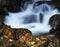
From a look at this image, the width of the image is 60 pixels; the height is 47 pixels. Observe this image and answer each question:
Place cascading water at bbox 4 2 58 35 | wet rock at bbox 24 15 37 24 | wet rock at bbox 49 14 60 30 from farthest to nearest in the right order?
wet rock at bbox 24 15 37 24
cascading water at bbox 4 2 58 35
wet rock at bbox 49 14 60 30

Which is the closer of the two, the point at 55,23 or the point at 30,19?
the point at 55,23

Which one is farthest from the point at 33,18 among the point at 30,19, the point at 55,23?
the point at 55,23

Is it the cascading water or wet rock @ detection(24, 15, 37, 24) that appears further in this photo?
wet rock @ detection(24, 15, 37, 24)

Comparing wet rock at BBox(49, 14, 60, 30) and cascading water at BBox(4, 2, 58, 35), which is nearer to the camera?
wet rock at BBox(49, 14, 60, 30)

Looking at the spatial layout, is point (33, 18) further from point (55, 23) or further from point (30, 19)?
point (55, 23)

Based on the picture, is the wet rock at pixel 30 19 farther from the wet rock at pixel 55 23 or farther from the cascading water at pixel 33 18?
the wet rock at pixel 55 23

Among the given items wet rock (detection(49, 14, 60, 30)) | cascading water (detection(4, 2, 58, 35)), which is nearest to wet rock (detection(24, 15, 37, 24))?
cascading water (detection(4, 2, 58, 35))

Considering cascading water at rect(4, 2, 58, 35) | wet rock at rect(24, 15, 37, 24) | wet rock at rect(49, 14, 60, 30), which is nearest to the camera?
wet rock at rect(49, 14, 60, 30)

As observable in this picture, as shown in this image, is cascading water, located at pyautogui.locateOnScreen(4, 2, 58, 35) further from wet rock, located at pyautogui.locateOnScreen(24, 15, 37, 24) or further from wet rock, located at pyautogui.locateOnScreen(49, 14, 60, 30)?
wet rock, located at pyautogui.locateOnScreen(49, 14, 60, 30)

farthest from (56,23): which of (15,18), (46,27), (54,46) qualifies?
(54,46)

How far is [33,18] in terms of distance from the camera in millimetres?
13453

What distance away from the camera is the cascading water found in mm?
11960

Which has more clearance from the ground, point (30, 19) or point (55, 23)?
point (30, 19)

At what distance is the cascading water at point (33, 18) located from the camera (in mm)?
11960
